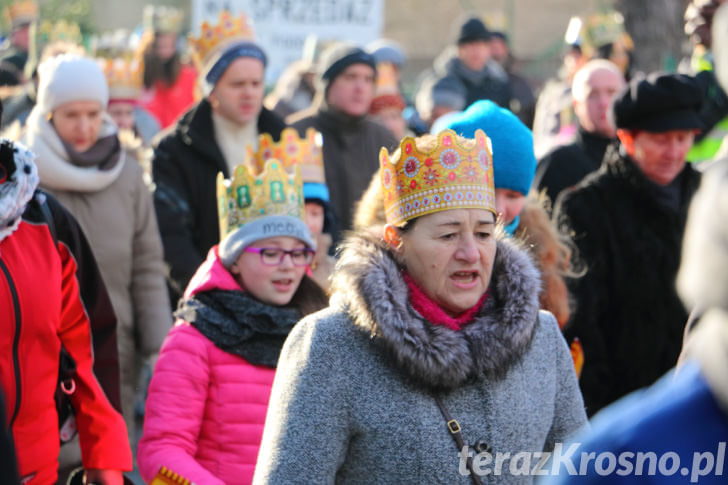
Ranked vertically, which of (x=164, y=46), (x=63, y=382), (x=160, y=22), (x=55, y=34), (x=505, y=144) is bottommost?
(x=63, y=382)

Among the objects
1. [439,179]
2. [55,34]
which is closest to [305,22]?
[55,34]

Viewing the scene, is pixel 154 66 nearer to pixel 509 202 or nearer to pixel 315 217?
pixel 315 217

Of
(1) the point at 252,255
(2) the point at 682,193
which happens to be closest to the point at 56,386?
(1) the point at 252,255

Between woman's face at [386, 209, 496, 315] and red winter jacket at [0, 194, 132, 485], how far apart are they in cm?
130

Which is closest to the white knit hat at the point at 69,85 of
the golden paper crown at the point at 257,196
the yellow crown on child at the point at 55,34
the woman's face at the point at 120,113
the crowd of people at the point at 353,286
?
the crowd of people at the point at 353,286

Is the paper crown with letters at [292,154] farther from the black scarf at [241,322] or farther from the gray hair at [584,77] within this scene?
the gray hair at [584,77]

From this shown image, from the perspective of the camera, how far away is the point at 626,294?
5.67 meters

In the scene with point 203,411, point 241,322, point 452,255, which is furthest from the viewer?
point 241,322

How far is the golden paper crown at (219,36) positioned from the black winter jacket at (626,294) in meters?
2.61

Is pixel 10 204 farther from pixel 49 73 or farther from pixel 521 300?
pixel 49 73

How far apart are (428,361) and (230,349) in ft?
4.68

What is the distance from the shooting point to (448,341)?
10.9 feet

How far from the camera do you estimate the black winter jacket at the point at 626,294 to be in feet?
18.4

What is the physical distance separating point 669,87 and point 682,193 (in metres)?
0.52
